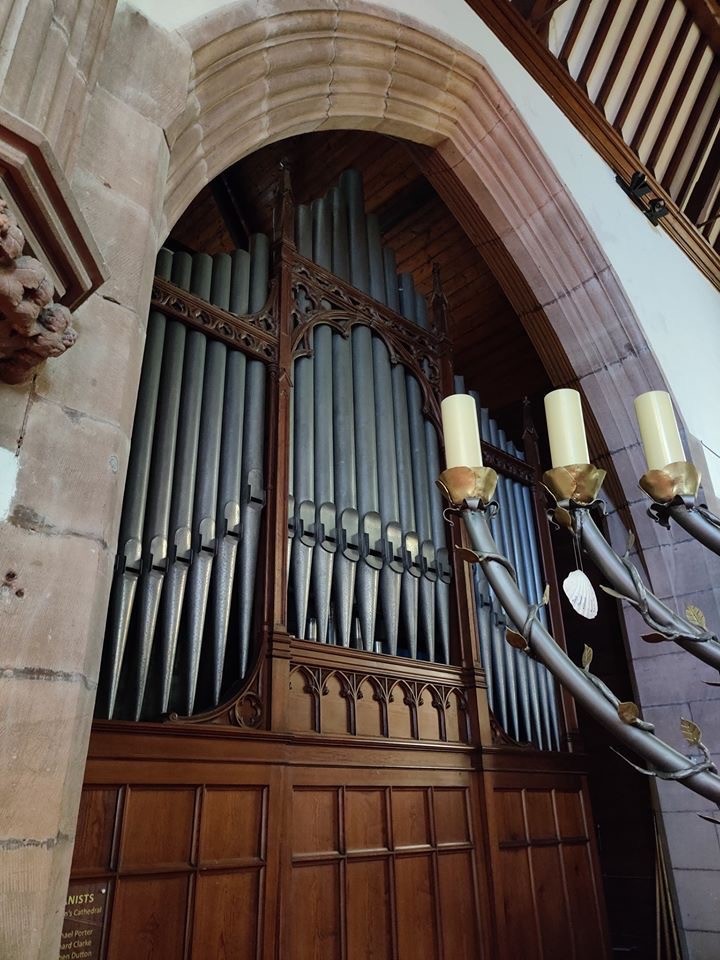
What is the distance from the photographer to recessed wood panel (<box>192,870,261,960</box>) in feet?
7.46

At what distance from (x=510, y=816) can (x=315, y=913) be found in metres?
1.23

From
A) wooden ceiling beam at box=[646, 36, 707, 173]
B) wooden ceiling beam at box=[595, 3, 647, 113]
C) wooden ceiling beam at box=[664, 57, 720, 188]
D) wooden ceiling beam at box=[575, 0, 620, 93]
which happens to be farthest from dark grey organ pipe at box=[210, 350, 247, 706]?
wooden ceiling beam at box=[664, 57, 720, 188]

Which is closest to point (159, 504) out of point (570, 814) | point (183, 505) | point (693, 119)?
point (183, 505)

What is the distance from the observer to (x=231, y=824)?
2475 mm

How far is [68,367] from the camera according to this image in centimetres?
157

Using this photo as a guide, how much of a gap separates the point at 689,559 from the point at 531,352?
2.28 m

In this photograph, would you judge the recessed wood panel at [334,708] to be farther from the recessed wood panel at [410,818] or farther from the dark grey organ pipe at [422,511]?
the dark grey organ pipe at [422,511]

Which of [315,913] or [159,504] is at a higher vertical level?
[159,504]

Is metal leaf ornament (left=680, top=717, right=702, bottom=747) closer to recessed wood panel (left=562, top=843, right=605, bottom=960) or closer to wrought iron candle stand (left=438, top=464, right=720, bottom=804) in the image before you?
wrought iron candle stand (left=438, top=464, right=720, bottom=804)

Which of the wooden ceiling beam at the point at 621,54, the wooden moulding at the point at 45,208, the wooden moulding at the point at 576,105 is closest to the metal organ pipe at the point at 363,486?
the wooden moulding at the point at 576,105

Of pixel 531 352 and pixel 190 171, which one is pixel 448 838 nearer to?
pixel 190 171

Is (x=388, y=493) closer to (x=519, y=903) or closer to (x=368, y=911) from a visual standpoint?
(x=368, y=911)

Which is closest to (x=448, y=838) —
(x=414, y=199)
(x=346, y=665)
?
(x=346, y=665)

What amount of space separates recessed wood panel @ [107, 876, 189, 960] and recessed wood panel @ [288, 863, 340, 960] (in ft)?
1.43
